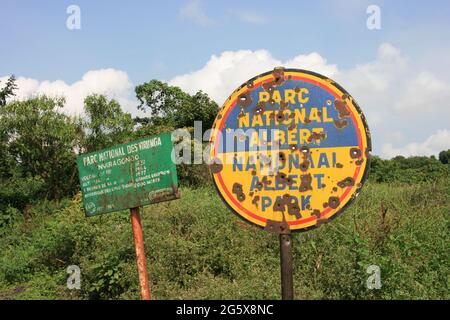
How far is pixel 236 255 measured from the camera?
20.0ft

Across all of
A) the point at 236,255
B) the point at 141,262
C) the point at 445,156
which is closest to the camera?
the point at 141,262

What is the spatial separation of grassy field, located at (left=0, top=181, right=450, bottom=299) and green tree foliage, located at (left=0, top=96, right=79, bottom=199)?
463 cm

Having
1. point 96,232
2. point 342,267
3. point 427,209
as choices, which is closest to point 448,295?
point 342,267

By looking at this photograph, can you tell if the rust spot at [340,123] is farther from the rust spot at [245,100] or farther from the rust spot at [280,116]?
the rust spot at [245,100]

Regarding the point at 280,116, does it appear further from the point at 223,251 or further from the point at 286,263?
the point at 223,251

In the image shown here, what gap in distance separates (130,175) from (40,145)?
930 centimetres

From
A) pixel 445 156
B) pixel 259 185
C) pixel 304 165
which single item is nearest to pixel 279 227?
pixel 259 185

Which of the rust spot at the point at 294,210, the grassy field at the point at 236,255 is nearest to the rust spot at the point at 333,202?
the rust spot at the point at 294,210

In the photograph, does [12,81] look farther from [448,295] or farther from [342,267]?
[448,295]

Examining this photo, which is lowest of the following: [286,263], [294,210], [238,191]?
[286,263]

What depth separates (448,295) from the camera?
16.4ft

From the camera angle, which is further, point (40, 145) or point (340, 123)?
point (40, 145)

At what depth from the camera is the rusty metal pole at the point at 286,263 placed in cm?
298
